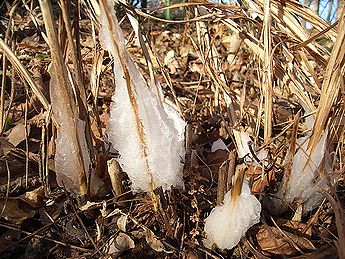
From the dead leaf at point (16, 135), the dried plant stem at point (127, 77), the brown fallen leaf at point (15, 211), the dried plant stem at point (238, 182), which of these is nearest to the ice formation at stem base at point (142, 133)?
the dried plant stem at point (127, 77)

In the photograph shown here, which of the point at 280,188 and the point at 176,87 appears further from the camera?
the point at 176,87

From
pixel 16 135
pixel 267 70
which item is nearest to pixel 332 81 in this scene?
pixel 267 70

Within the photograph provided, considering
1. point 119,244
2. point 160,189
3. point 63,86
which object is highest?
point 63,86

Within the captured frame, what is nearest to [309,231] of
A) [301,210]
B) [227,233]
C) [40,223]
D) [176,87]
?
[301,210]

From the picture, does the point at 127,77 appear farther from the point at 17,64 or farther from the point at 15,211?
the point at 15,211

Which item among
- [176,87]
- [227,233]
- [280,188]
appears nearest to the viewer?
[227,233]

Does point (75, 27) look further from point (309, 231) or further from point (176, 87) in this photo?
point (176, 87)

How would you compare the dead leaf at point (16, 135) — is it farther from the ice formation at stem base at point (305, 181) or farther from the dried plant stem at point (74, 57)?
the ice formation at stem base at point (305, 181)

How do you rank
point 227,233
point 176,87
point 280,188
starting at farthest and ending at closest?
point 176,87 → point 280,188 → point 227,233
